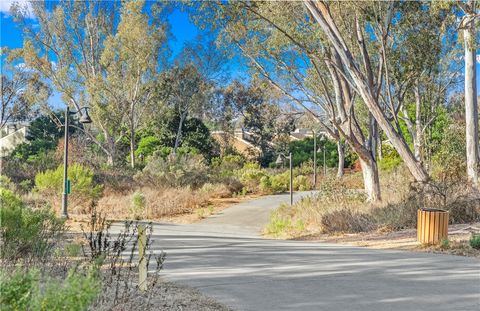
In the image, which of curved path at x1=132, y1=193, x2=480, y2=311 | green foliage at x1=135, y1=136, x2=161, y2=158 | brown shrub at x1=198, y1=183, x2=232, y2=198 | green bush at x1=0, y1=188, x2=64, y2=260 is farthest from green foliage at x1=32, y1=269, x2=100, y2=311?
green foliage at x1=135, y1=136, x2=161, y2=158

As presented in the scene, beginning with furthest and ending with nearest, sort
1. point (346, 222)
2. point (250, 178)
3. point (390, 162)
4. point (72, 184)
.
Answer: point (390, 162)
point (250, 178)
point (72, 184)
point (346, 222)

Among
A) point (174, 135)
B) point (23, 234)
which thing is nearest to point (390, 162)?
point (174, 135)

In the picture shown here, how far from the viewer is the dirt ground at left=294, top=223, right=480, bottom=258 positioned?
9664mm

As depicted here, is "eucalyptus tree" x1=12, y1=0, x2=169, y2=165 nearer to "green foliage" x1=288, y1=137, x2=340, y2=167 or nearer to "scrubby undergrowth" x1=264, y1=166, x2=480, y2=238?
"green foliage" x1=288, y1=137, x2=340, y2=167

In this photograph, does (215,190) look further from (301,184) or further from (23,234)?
(23,234)

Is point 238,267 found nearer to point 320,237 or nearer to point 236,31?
point 320,237

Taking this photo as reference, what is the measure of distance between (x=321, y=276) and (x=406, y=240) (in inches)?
176

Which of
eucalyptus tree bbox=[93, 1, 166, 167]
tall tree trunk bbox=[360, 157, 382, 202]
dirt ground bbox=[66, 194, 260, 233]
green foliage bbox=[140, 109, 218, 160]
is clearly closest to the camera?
tall tree trunk bbox=[360, 157, 382, 202]

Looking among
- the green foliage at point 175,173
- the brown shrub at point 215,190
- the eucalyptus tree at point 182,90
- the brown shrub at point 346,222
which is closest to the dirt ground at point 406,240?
the brown shrub at point 346,222

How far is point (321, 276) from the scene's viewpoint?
23.8 ft

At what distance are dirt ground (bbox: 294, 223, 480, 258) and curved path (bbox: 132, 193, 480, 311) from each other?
2.28 ft

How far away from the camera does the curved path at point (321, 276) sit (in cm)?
588

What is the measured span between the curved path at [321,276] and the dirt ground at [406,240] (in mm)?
694

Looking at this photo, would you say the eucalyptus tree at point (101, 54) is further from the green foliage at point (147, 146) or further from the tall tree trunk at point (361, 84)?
the tall tree trunk at point (361, 84)
